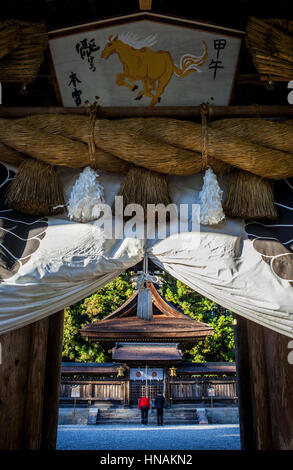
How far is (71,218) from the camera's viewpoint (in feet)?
6.64

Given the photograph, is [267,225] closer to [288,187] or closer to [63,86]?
[288,187]

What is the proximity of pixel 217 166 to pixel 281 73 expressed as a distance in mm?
623

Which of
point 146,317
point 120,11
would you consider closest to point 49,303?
point 120,11

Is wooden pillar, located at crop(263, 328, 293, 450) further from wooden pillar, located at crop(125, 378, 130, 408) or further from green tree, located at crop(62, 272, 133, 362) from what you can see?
green tree, located at crop(62, 272, 133, 362)

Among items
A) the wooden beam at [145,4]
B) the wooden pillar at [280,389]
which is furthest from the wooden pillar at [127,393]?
the wooden beam at [145,4]

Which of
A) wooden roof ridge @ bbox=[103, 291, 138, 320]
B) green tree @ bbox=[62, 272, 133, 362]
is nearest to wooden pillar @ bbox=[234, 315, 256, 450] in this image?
wooden roof ridge @ bbox=[103, 291, 138, 320]

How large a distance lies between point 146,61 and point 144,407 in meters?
9.63

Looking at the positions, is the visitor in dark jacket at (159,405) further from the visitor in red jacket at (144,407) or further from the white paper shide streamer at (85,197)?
the white paper shide streamer at (85,197)

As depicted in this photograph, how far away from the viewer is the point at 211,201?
2.00 metres

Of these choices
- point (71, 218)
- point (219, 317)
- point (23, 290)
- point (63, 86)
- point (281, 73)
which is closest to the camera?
point (23, 290)

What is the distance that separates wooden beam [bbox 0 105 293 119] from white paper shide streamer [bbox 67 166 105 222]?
358 mm

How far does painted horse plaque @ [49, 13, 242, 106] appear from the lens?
2129mm

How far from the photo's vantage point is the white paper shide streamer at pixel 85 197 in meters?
2.01

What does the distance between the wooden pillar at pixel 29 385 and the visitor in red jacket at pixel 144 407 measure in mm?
7495
